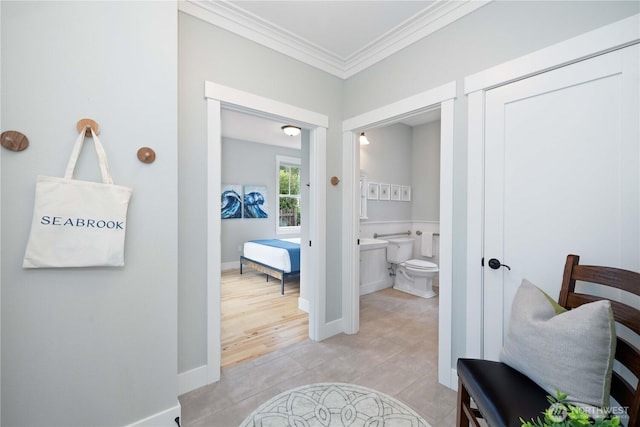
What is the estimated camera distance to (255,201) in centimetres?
599

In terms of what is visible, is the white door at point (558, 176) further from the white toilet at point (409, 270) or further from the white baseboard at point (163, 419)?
the white toilet at point (409, 270)

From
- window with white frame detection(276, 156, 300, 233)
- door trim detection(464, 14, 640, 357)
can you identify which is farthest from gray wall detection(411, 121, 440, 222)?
window with white frame detection(276, 156, 300, 233)

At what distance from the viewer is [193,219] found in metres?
1.89

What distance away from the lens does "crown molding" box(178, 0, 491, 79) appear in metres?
1.87

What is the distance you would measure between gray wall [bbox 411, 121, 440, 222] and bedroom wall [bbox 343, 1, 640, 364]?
8.11 feet

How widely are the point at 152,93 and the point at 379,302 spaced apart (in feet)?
11.2

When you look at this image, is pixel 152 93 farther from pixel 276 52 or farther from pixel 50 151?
pixel 276 52

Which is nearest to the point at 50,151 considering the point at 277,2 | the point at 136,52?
the point at 136,52

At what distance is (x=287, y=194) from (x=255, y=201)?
0.86 meters

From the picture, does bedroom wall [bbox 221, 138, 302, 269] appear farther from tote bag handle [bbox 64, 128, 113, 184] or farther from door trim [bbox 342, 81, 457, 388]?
tote bag handle [bbox 64, 128, 113, 184]

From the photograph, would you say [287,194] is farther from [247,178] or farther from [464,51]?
[464,51]

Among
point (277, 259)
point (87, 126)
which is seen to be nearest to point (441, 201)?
point (87, 126)

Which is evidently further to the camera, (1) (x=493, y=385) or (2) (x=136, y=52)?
(2) (x=136, y=52)

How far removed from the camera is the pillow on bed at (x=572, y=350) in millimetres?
974
